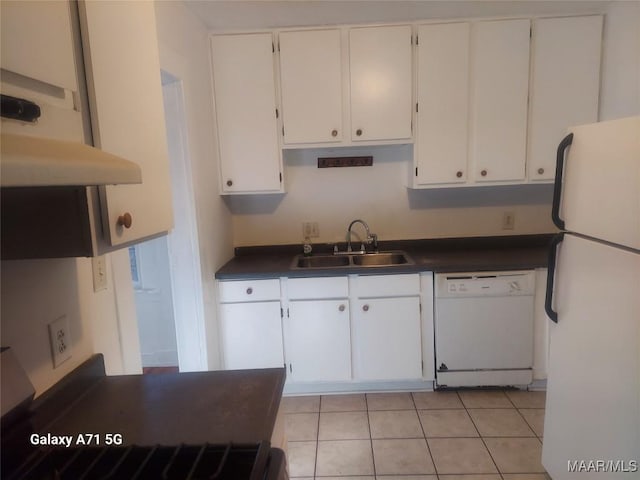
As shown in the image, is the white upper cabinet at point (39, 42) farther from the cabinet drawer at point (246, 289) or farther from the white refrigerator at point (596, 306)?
the cabinet drawer at point (246, 289)

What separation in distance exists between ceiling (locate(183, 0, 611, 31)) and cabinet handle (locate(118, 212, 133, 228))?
1763mm

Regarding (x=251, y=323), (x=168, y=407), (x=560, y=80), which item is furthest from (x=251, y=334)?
(x=560, y=80)

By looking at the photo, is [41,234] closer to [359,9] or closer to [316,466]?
[316,466]

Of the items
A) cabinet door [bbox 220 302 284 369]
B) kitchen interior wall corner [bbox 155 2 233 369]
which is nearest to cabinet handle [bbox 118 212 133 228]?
kitchen interior wall corner [bbox 155 2 233 369]

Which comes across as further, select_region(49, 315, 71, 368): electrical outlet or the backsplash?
the backsplash

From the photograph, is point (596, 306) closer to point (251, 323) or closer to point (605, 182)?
point (605, 182)

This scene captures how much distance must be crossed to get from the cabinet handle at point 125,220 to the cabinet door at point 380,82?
1926 mm

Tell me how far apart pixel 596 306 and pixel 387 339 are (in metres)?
1.32

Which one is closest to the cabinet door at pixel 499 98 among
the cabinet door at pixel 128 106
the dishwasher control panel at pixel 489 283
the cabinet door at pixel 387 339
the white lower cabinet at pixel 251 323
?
the dishwasher control panel at pixel 489 283

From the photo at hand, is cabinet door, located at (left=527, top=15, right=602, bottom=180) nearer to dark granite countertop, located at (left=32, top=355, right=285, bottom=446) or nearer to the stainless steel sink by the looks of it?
the stainless steel sink

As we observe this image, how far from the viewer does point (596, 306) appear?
1398 millimetres

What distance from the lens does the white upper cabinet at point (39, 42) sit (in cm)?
65

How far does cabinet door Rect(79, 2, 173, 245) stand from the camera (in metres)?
0.88

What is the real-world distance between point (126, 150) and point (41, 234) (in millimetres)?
Answer: 283
